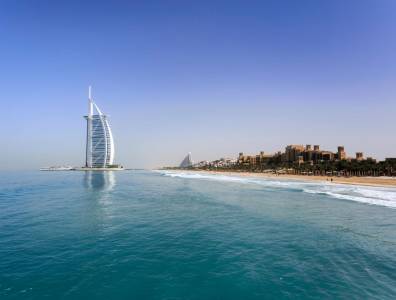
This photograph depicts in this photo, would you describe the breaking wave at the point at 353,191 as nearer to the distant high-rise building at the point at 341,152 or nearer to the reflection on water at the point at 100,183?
the reflection on water at the point at 100,183

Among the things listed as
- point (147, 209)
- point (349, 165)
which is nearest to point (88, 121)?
point (349, 165)

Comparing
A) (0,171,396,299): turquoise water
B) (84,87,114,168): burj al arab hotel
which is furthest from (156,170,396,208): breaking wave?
(84,87,114,168): burj al arab hotel

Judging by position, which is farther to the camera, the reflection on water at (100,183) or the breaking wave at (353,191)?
the reflection on water at (100,183)

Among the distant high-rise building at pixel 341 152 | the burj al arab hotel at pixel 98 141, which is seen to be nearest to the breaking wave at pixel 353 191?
the distant high-rise building at pixel 341 152

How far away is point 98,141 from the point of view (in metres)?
186

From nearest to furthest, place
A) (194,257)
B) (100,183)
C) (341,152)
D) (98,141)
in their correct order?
1. (194,257)
2. (100,183)
3. (341,152)
4. (98,141)

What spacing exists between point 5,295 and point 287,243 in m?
11.3

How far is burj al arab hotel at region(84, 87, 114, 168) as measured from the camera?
183000mm

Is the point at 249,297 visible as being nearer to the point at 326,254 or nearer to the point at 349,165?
the point at 326,254

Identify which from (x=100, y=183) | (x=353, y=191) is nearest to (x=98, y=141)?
(x=100, y=183)

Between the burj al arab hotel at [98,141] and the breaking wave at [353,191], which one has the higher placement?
the burj al arab hotel at [98,141]

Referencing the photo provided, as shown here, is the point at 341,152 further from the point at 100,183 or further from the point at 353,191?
the point at 100,183

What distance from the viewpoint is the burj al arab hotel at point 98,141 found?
183m

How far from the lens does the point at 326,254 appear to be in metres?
11.8
